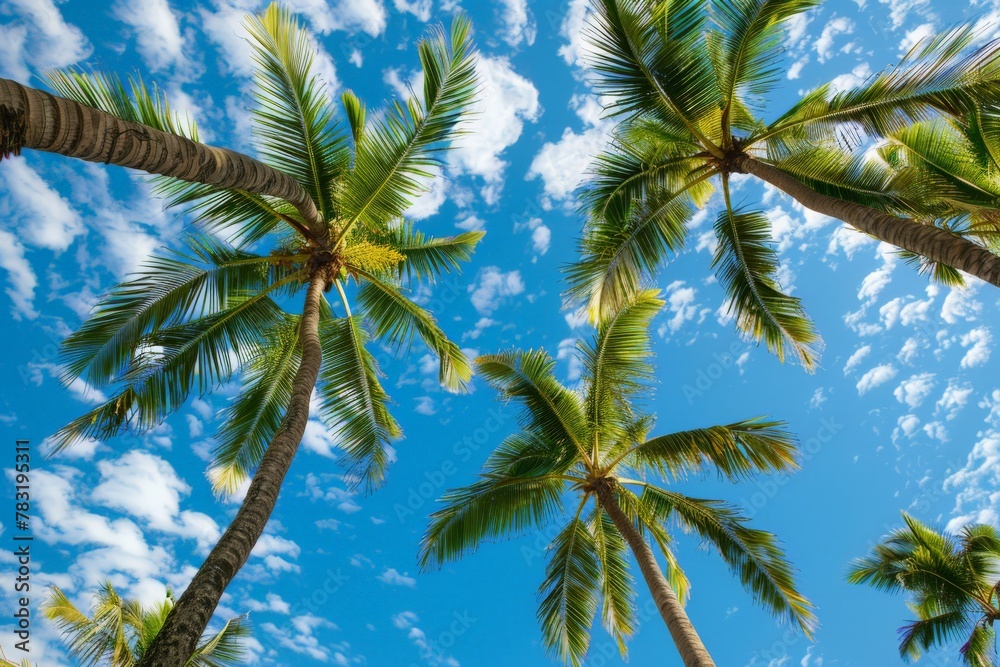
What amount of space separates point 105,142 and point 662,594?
8634 mm

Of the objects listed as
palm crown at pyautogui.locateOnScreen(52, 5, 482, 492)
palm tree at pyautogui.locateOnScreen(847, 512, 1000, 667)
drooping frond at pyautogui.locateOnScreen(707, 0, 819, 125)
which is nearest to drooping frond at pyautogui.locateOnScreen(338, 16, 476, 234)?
palm crown at pyautogui.locateOnScreen(52, 5, 482, 492)

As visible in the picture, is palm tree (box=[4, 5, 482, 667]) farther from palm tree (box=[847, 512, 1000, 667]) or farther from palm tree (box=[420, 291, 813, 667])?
palm tree (box=[847, 512, 1000, 667])

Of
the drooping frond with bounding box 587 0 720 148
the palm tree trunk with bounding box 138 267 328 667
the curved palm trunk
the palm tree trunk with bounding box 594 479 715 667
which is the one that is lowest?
the palm tree trunk with bounding box 138 267 328 667

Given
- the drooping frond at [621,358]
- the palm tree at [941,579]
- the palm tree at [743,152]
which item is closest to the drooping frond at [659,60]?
the palm tree at [743,152]

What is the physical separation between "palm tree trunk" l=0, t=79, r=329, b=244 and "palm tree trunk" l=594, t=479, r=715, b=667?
758cm

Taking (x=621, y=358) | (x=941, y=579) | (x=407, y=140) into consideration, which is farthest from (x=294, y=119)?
(x=941, y=579)

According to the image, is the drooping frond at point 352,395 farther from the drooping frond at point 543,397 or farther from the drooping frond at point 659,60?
the drooping frond at point 659,60

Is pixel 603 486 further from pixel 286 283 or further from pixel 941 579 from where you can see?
pixel 941 579

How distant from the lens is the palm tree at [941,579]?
15.1m

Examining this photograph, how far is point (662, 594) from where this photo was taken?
880 cm

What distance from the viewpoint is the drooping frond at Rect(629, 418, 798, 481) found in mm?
9242

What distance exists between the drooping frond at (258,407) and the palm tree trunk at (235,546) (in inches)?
101

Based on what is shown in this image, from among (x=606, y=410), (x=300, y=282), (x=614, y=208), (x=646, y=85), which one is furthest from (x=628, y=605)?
(x=646, y=85)

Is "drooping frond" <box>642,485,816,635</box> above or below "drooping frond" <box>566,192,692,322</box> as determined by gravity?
below
